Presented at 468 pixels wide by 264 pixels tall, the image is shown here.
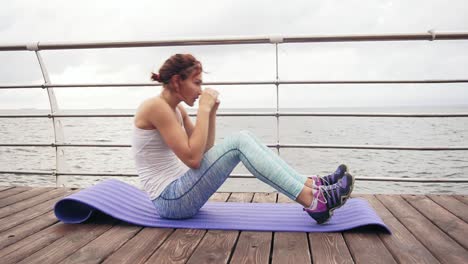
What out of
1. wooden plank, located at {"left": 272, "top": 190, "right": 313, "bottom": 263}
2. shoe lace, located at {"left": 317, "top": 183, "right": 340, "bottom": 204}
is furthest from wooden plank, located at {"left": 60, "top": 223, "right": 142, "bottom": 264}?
shoe lace, located at {"left": 317, "top": 183, "right": 340, "bottom": 204}

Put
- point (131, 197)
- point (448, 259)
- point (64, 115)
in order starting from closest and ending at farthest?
point (448, 259)
point (131, 197)
point (64, 115)

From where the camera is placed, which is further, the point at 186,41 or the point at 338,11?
the point at 338,11

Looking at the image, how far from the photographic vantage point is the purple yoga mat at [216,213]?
2119mm

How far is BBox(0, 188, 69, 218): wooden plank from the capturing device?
2572 mm

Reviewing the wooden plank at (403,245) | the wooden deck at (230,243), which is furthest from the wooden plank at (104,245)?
the wooden plank at (403,245)

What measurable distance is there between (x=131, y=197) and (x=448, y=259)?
5.41 feet

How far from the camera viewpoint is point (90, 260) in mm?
1720

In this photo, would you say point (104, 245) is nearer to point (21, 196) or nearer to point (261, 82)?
point (21, 196)

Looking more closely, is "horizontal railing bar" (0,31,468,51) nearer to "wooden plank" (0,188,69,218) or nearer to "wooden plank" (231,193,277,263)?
"wooden plank" (0,188,69,218)

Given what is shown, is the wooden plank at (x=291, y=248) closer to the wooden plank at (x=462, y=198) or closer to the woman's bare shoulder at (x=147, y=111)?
the woman's bare shoulder at (x=147, y=111)

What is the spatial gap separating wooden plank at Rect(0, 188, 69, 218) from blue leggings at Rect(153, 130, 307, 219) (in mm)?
951

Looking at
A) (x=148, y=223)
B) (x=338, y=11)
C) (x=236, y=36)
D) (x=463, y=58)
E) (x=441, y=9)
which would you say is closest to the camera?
(x=148, y=223)

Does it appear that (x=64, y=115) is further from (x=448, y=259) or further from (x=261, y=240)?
(x=448, y=259)

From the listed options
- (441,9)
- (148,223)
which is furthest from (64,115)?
(441,9)
